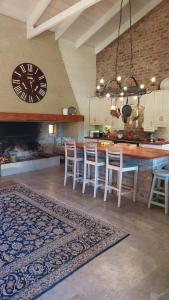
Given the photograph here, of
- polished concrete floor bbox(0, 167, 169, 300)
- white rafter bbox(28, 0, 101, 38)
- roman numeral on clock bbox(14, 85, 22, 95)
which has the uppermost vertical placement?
white rafter bbox(28, 0, 101, 38)

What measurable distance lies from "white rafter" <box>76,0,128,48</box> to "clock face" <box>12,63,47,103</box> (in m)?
1.85


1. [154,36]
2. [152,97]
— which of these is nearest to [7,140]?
[152,97]

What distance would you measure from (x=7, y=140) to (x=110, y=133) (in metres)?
3.30

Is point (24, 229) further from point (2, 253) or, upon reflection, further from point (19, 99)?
point (19, 99)

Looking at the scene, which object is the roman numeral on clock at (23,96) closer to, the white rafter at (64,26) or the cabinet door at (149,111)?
the white rafter at (64,26)

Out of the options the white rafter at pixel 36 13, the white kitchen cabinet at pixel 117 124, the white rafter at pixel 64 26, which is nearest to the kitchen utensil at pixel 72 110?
the white kitchen cabinet at pixel 117 124

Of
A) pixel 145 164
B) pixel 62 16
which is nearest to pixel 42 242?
pixel 145 164

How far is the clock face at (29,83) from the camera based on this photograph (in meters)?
6.16

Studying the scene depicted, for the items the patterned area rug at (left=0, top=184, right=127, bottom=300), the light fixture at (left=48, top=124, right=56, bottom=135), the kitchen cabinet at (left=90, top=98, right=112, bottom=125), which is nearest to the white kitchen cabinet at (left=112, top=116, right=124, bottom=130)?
the kitchen cabinet at (left=90, top=98, right=112, bottom=125)

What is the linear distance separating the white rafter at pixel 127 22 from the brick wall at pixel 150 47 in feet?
0.34

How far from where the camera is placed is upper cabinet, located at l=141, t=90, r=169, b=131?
19.7 feet

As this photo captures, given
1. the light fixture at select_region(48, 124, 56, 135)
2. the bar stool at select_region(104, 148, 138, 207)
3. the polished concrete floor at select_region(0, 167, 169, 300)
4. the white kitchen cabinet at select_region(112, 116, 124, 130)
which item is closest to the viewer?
the polished concrete floor at select_region(0, 167, 169, 300)

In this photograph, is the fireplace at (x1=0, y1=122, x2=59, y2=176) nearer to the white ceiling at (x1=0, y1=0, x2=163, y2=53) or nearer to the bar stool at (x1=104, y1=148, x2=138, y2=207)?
the white ceiling at (x1=0, y1=0, x2=163, y2=53)

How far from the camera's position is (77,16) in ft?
19.9
